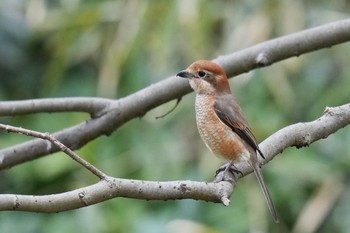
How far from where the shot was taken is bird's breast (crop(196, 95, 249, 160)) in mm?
2763

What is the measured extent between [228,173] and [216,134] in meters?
0.48

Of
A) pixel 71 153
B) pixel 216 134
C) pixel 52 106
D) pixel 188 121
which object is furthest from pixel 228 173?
pixel 188 121

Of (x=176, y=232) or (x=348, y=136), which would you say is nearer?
(x=176, y=232)

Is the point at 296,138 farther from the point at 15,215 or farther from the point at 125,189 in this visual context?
the point at 15,215

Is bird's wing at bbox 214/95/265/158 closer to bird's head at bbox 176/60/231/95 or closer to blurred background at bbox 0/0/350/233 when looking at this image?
bird's head at bbox 176/60/231/95

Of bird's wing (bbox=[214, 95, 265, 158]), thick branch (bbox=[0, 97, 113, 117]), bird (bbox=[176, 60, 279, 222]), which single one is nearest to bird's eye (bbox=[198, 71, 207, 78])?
bird (bbox=[176, 60, 279, 222])

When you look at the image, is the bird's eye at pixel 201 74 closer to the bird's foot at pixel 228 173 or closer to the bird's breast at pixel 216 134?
the bird's breast at pixel 216 134

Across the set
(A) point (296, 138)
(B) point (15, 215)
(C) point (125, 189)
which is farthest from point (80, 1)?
(C) point (125, 189)

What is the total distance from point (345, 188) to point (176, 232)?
3.23 feet

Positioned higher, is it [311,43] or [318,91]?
[318,91]

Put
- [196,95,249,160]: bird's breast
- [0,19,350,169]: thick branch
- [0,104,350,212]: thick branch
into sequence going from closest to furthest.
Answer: [0,104,350,212]: thick branch < [196,95,249,160]: bird's breast < [0,19,350,169]: thick branch

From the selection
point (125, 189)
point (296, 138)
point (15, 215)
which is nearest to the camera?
point (125, 189)

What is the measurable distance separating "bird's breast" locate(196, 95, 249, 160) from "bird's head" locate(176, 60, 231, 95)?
37 millimetres

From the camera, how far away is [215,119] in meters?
2.89
